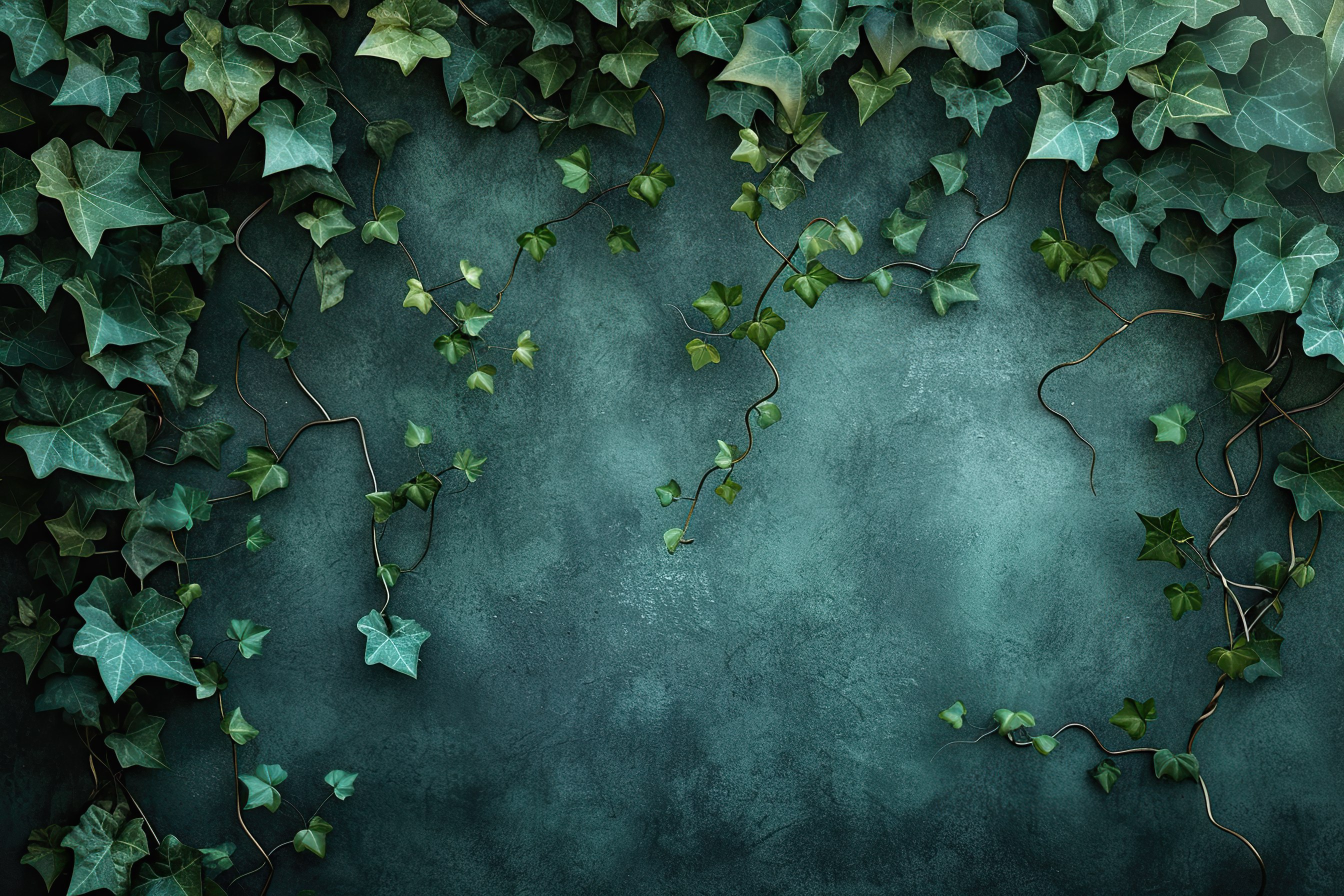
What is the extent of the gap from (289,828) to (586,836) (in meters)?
0.57

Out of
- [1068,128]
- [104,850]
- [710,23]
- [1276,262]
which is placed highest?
[710,23]

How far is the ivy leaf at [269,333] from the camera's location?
1508 millimetres

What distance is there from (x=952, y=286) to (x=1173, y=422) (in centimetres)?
47

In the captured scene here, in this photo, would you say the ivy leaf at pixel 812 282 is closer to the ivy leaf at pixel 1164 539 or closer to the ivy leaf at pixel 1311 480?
the ivy leaf at pixel 1164 539

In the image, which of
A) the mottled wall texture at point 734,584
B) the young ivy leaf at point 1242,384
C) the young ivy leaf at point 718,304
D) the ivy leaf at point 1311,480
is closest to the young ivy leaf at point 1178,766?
the mottled wall texture at point 734,584

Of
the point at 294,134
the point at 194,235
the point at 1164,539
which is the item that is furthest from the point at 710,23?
the point at 1164,539

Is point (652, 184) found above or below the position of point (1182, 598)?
above

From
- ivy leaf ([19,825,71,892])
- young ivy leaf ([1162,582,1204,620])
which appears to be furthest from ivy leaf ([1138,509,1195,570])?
ivy leaf ([19,825,71,892])

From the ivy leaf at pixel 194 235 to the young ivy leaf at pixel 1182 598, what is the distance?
179 cm

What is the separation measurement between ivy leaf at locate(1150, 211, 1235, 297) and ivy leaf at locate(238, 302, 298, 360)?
5.12ft

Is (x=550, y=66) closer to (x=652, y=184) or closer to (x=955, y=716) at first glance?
(x=652, y=184)

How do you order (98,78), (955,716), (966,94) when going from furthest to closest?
(955,716) < (966,94) < (98,78)

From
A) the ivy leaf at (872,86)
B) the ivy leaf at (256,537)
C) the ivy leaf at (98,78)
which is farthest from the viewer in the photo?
the ivy leaf at (256,537)

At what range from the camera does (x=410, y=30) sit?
1412 mm
